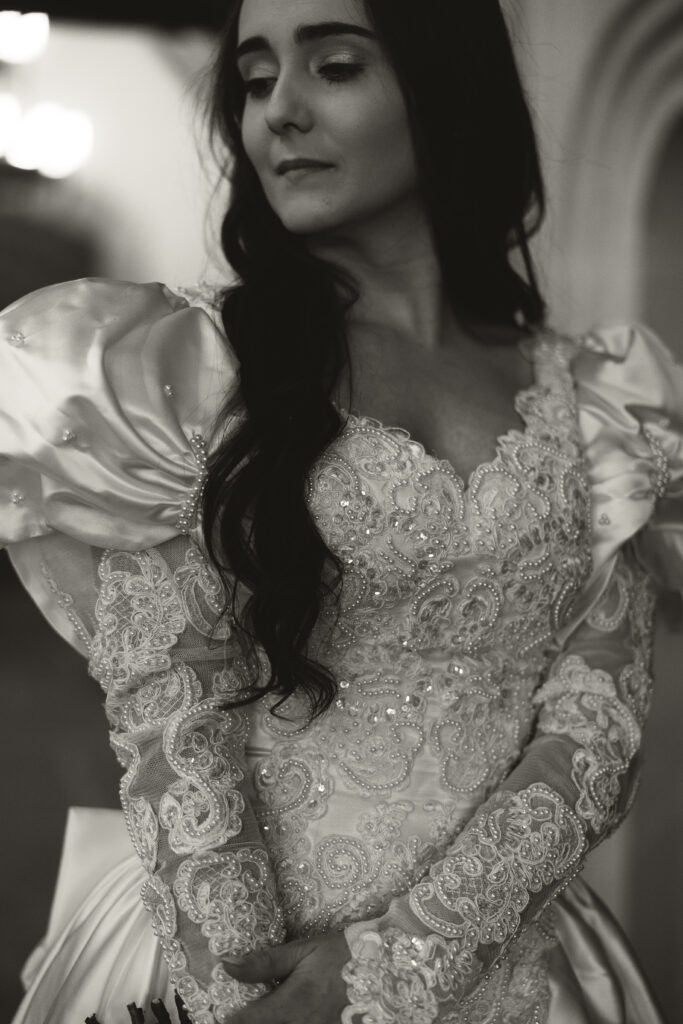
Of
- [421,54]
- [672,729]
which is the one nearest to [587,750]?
[421,54]

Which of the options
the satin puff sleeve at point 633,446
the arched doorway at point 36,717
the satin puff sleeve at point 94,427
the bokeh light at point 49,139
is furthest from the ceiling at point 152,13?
the satin puff sleeve at point 94,427

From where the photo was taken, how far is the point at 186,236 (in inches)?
83.2

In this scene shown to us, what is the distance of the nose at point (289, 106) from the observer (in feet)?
3.96

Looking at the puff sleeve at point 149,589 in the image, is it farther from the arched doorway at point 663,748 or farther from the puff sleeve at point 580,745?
the arched doorway at point 663,748

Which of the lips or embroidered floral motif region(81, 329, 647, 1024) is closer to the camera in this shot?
embroidered floral motif region(81, 329, 647, 1024)

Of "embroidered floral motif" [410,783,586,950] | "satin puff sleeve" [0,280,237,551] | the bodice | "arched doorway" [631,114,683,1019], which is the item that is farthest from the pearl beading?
"arched doorway" [631,114,683,1019]

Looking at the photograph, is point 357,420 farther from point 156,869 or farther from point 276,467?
point 156,869

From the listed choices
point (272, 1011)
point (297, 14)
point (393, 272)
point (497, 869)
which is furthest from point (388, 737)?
point (297, 14)

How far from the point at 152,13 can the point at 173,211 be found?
1.16ft

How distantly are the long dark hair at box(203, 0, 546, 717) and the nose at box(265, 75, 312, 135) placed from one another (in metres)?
0.12

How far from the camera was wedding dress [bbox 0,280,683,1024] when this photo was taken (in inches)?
42.3

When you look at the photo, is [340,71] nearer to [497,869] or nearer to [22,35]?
[497,869]

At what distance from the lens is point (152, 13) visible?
2.05 meters

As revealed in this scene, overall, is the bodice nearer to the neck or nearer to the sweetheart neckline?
the sweetheart neckline
